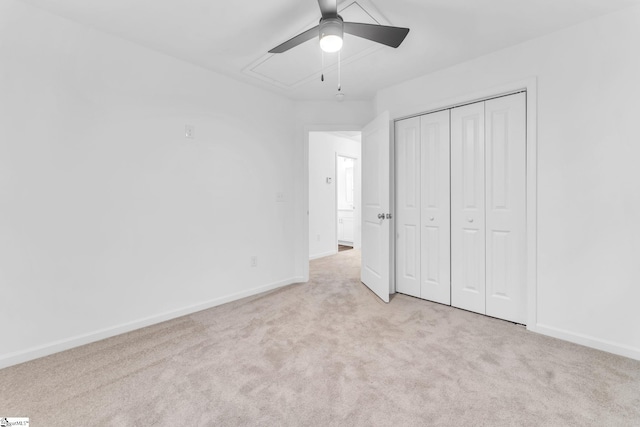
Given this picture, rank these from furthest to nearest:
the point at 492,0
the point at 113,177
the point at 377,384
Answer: the point at 113,177
the point at 492,0
the point at 377,384

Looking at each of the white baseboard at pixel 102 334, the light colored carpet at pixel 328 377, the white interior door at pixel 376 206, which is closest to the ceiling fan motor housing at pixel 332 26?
the white interior door at pixel 376 206

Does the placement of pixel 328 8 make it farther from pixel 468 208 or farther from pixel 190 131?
pixel 468 208

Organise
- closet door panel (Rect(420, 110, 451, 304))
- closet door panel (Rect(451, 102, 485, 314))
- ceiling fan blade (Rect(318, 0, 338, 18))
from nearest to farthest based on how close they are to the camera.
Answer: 1. ceiling fan blade (Rect(318, 0, 338, 18))
2. closet door panel (Rect(451, 102, 485, 314))
3. closet door panel (Rect(420, 110, 451, 304))

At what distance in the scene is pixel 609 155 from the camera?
2.06m

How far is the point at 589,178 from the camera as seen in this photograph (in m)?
2.14

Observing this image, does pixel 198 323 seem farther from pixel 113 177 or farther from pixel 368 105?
pixel 368 105

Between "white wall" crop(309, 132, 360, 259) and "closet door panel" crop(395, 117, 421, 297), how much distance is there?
2367mm

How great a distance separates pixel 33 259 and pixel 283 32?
2421 mm

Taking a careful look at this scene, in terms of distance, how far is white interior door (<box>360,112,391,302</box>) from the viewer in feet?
10.1

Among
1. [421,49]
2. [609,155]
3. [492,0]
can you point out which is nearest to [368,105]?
[421,49]

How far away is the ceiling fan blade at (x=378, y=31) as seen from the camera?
5.48ft

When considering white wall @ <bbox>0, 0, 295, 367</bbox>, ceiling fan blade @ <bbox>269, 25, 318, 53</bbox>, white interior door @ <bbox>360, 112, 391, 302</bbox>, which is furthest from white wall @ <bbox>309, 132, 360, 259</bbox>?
ceiling fan blade @ <bbox>269, 25, 318, 53</bbox>

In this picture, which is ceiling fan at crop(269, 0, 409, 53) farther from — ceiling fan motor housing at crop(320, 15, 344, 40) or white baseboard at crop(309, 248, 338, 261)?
white baseboard at crop(309, 248, 338, 261)

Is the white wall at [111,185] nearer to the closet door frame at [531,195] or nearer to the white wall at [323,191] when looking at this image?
the white wall at [323,191]
